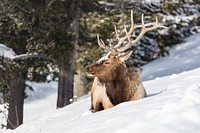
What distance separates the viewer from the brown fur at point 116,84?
773 centimetres

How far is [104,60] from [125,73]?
404mm

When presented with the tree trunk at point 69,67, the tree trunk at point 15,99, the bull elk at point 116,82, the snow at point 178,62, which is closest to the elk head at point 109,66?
the bull elk at point 116,82

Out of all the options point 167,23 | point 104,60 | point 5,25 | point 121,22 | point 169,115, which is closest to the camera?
point 169,115

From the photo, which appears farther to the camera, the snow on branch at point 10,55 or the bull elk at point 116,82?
the snow on branch at point 10,55

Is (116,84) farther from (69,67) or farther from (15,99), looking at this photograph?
(15,99)

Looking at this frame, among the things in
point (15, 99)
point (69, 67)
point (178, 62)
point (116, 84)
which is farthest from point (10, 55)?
point (178, 62)

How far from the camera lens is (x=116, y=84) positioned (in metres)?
7.86

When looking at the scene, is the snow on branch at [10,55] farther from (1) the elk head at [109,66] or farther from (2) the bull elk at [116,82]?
(1) the elk head at [109,66]

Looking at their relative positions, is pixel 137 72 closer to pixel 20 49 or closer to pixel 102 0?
pixel 20 49

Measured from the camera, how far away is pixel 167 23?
64.5 feet

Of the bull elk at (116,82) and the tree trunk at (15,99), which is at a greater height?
the bull elk at (116,82)

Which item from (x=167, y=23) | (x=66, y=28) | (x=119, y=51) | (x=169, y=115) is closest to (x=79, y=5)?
(x=66, y=28)

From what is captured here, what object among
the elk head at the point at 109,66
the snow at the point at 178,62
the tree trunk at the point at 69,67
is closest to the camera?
the elk head at the point at 109,66

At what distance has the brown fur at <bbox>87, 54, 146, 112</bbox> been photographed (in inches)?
304
